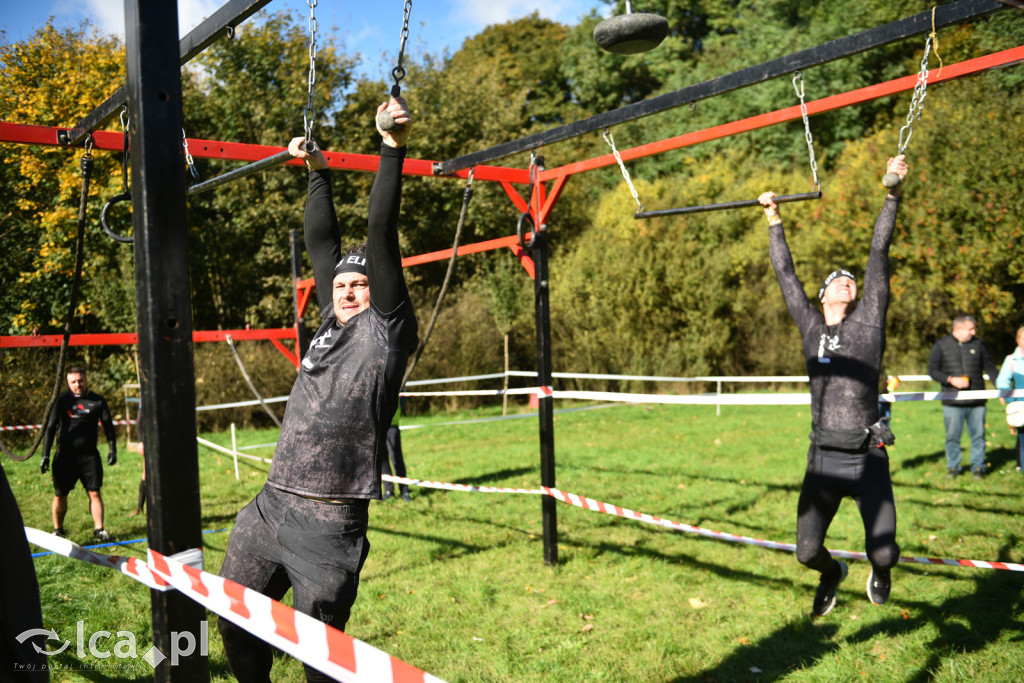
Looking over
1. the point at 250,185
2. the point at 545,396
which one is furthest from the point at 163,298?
the point at 250,185

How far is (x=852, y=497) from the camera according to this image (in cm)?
387

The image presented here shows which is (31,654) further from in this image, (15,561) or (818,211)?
(818,211)

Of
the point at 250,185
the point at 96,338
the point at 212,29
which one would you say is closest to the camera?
the point at 212,29

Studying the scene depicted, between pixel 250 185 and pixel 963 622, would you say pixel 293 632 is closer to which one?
pixel 963 622

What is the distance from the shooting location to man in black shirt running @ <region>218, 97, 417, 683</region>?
227cm

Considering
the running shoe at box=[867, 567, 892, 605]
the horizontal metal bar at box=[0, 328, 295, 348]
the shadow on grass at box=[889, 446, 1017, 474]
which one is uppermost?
the horizontal metal bar at box=[0, 328, 295, 348]

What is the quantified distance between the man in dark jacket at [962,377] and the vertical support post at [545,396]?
5.46 m

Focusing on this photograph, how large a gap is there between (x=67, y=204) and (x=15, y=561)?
37.8 feet

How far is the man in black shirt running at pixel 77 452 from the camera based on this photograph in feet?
21.0

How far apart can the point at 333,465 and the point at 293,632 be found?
846 mm

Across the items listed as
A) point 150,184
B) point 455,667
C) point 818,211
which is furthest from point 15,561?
point 818,211

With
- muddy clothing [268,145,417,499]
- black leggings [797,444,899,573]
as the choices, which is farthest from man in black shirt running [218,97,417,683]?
black leggings [797,444,899,573]

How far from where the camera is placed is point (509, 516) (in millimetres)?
6996

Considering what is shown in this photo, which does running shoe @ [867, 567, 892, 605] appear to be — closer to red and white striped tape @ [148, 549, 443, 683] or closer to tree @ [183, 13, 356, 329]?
red and white striped tape @ [148, 549, 443, 683]
